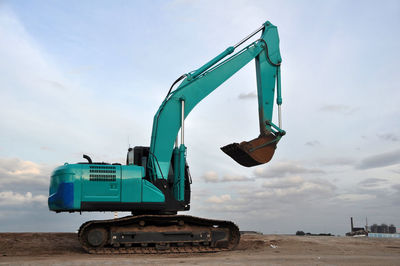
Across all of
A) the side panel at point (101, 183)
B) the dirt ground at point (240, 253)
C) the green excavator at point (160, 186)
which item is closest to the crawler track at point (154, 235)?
the green excavator at point (160, 186)

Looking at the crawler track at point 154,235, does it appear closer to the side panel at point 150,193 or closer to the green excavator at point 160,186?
the green excavator at point 160,186

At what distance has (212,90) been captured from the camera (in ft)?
48.9

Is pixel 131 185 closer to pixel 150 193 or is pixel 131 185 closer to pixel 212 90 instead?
pixel 150 193

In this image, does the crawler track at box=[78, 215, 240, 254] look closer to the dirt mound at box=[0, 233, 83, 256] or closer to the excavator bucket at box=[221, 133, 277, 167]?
the dirt mound at box=[0, 233, 83, 256]

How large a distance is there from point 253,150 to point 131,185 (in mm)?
4631

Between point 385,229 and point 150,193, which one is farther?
point 385,229

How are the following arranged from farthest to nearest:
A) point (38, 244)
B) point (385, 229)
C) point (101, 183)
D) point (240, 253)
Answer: point (385, 229) → point (38, 244) → point (240, 253) → point (101, 183)

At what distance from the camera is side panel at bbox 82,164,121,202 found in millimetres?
12492

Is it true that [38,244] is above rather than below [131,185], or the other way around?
below

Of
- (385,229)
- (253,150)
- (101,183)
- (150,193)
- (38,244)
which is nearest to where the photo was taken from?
(101,183)

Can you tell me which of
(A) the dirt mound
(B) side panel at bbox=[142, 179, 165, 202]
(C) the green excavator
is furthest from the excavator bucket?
(A) the dirt mound

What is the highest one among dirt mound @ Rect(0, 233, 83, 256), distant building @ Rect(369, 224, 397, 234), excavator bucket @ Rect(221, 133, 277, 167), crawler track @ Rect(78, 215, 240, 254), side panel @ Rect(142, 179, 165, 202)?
excavator bucket @ Rect(221, 133, 277, 167)

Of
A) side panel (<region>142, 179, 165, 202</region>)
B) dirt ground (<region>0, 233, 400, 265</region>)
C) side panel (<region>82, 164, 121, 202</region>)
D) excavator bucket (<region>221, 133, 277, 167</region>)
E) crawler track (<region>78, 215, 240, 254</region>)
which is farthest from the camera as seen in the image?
excavator bucket (<region>221, 133, 277, 167</region>)

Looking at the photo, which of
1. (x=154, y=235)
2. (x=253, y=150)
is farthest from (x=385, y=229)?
(x=154, y=235)
